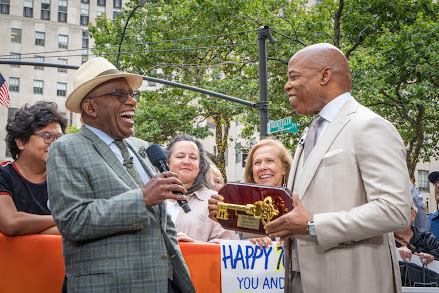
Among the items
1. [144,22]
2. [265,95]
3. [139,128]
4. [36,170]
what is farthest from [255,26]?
[36,170]

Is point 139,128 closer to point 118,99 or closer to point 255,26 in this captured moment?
point 255,26

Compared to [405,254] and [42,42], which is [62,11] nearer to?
[42,42]

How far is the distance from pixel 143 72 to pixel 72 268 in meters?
22.8

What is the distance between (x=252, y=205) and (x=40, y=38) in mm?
59820

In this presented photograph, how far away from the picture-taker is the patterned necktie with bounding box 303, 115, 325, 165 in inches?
116

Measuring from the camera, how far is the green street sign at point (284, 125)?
37.0ft

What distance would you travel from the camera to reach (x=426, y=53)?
60.3ft

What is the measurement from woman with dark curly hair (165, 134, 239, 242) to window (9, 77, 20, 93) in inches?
2116

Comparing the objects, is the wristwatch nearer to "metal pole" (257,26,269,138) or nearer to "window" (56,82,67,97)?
"metal pole" (257,26,269,138)

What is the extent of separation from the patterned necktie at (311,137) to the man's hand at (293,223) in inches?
14.8

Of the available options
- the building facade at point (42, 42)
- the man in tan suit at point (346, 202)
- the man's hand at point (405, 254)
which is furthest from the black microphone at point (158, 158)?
the building facade at point (42, 42)

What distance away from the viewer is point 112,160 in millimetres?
3020

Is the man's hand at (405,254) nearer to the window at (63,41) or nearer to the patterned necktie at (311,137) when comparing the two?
the patterned necktie at (311,137)

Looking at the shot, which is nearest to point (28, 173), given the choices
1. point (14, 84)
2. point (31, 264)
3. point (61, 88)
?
point (31, 264)
